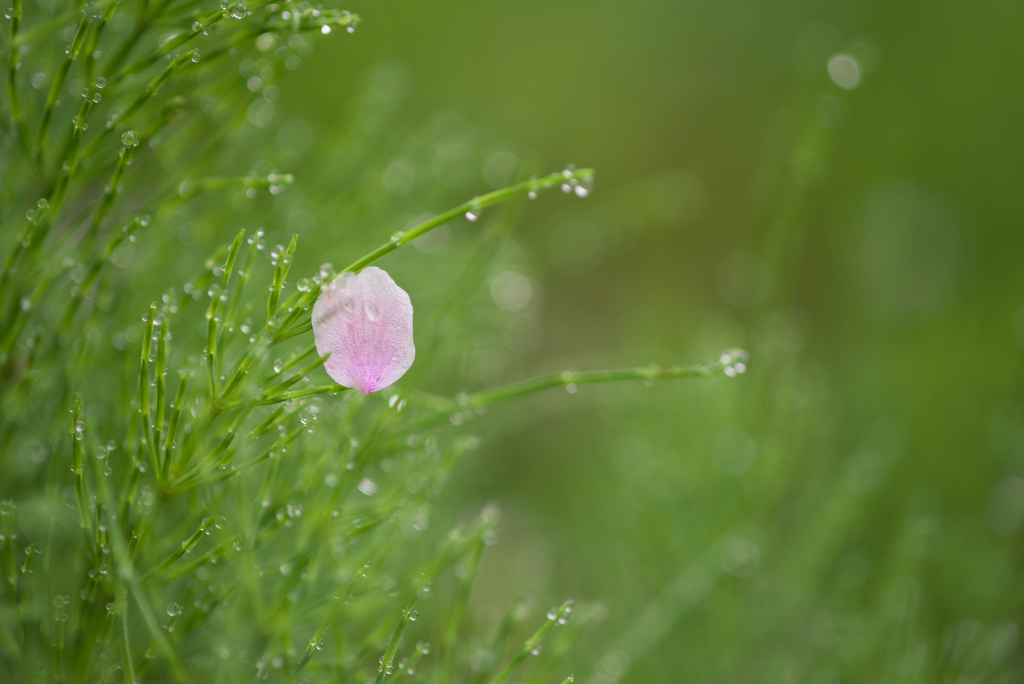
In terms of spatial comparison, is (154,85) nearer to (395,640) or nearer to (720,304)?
(395,640)

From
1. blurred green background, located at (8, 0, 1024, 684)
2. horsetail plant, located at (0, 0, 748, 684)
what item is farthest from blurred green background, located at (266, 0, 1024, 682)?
horsetail plant, located at (0, 0, 748, 684)

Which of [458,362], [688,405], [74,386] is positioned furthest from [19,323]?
[688,405]

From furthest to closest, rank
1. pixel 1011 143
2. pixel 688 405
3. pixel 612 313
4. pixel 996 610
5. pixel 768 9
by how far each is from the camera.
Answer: pixel 768 9, pixel 612 313, pixel 1011 143, pixel 688 405, pixel 996 610

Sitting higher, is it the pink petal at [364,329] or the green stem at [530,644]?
the pink petal at [364,329]

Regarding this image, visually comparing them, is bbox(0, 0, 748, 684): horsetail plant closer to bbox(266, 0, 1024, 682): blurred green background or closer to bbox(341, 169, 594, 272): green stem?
bbox(341, 169, 594, 272): green stem

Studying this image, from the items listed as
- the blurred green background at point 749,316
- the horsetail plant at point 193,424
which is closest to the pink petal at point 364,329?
the horsetail plant at point 193,424

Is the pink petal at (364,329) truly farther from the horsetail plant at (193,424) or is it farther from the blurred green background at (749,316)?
the blurred green background at (749,316)

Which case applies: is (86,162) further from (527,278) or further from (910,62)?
(910,62)
